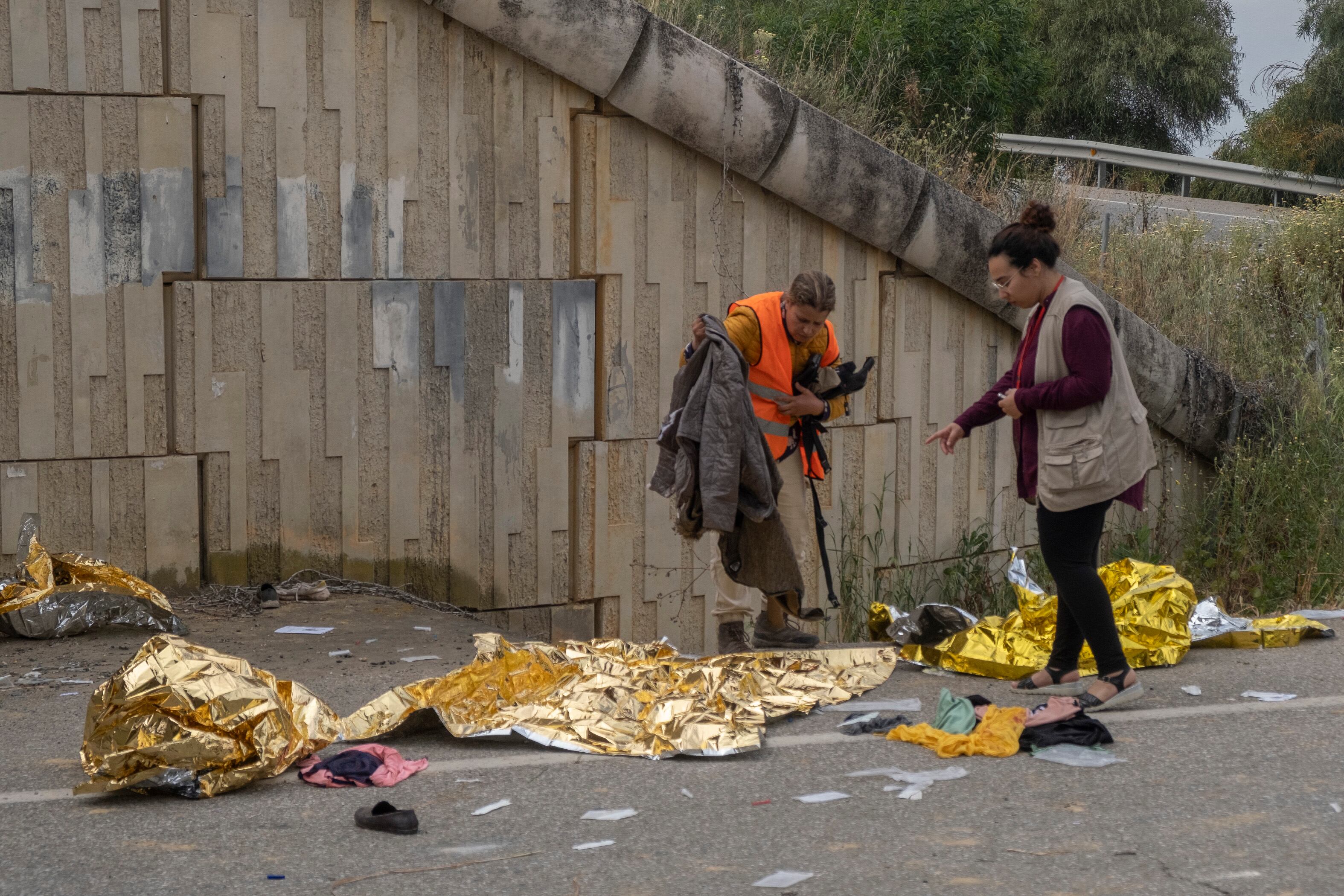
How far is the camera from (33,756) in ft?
13.9

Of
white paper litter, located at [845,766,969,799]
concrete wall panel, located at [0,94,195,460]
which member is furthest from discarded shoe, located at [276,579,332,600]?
white paper litter, located at [845,766,969,799]

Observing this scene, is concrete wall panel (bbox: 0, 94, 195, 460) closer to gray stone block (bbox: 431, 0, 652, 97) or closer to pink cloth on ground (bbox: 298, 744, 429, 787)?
gray stone block (bbox: 431, 0, 652, 97)

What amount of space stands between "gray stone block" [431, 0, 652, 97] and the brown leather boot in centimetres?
272

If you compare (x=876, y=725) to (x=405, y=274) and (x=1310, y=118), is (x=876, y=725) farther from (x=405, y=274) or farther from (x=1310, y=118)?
(x=1310, y=118)

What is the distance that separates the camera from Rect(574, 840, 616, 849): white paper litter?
3564mm

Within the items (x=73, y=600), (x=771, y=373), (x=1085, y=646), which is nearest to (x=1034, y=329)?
(x=771, y=373)

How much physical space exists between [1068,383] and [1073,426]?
16cm

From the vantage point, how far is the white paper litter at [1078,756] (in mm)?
4199

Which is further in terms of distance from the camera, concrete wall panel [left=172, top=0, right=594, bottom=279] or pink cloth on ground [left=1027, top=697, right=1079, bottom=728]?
concrete wall panel [left=172, top=0, right=594, bottom=279]

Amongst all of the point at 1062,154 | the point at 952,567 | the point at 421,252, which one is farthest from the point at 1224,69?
the point at 421,252

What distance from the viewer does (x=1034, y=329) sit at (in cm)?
477

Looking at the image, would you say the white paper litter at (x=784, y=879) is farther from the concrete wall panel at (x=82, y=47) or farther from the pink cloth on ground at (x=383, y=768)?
the concrete wall panel at (x=82, y=47)

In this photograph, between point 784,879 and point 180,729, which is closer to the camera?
point 784,879

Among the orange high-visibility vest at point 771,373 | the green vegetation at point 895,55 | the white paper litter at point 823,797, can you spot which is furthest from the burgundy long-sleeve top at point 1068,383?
the green vegetation at point 895,55
